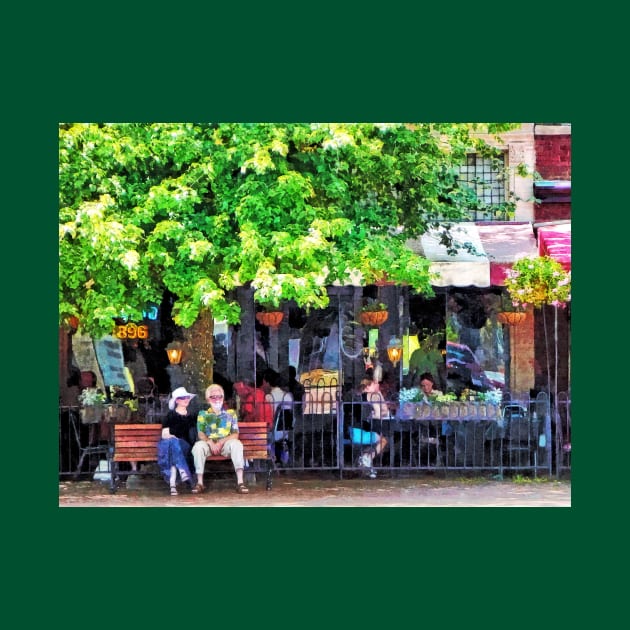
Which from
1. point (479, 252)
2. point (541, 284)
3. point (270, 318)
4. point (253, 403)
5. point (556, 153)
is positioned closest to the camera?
point (556, 153)

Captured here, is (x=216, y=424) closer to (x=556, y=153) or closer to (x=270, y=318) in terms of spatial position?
(x=270, y=318)

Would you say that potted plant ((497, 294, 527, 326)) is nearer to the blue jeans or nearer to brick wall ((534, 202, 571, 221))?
brick wall ((534, 202, 571, 221))

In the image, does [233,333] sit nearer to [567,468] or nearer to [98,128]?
[98,128]

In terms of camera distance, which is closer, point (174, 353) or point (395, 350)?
point (174, 353)

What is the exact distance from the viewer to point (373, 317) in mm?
14406

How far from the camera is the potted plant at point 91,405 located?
13945 millimetres

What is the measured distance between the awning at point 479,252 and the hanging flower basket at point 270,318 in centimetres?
160

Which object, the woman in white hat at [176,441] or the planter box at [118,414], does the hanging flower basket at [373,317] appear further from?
the planter box at [118,414]

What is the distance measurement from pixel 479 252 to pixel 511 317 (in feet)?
2.54

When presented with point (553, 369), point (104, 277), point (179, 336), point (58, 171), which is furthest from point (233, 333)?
point (553, 369)

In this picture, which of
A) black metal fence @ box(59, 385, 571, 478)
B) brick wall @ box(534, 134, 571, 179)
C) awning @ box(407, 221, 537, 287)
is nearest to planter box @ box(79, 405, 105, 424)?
black metal fence @ box(59, 385, 571, 478)

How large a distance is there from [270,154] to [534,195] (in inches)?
111

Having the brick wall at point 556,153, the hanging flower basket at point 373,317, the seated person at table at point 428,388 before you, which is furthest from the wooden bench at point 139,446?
the brick wall at point 556,153

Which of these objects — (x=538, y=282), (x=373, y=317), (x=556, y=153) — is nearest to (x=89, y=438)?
(x=373, y=317)
